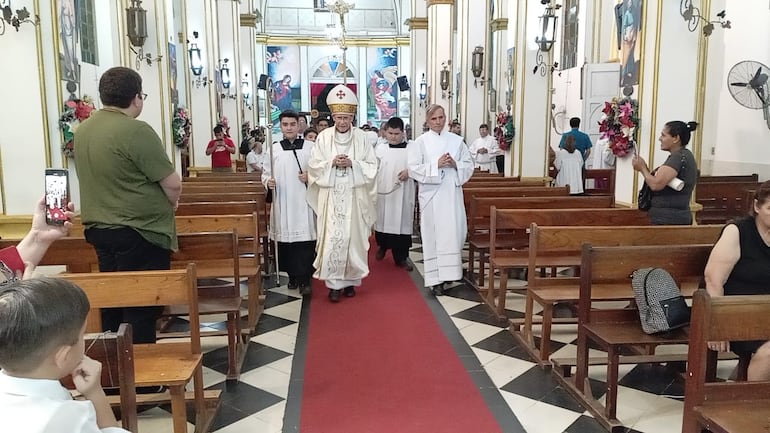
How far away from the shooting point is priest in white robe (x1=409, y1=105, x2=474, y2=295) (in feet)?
20.0

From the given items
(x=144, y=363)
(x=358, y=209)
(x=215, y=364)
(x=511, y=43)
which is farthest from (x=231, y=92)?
(x=144, y=363)

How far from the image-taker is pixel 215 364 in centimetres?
435

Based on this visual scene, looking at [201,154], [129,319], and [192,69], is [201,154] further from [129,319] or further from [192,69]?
[129,319]

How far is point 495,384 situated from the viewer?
3982 millimetres

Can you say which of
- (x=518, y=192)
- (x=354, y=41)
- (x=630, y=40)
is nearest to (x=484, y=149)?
(x=518, y=192)

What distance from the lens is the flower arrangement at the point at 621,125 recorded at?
593 cm

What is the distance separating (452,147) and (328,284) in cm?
183

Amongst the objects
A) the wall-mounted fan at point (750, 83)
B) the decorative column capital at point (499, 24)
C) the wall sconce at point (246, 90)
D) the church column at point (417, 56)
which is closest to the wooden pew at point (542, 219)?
the wall-mounted fan at point (750, 83)

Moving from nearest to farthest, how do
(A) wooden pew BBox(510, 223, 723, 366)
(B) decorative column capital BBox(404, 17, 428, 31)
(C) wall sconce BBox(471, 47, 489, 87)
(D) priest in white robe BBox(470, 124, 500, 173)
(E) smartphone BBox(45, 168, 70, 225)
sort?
(E) smartphone BBox(45, 168, 70, 225) < (A) wooden pew BBox(510, 223, 723, 366) < (D) priest in white robe BBox(470, 124, 500, 173) < (C) wall sconce BBox(471, 47, 489, 87) < (B) decorative column capital BBox(404, 17, 428, 31)

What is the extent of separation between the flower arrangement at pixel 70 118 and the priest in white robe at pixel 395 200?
10.7 feet

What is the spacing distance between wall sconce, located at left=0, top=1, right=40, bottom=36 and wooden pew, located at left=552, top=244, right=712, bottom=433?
14.2 feet

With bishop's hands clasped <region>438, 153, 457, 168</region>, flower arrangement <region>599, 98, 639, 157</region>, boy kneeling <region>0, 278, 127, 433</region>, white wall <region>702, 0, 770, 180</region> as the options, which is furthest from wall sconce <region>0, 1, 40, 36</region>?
white wall <region>702, 0, 770, 180</region>

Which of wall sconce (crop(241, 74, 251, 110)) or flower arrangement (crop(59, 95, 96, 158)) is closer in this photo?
flower arrangement (crop(59, 95, 96, 158))

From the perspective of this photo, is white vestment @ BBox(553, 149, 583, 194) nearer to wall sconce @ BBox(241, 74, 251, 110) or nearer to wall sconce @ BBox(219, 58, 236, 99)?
wall sconce @ BBox(219, 58, 236, 99)
